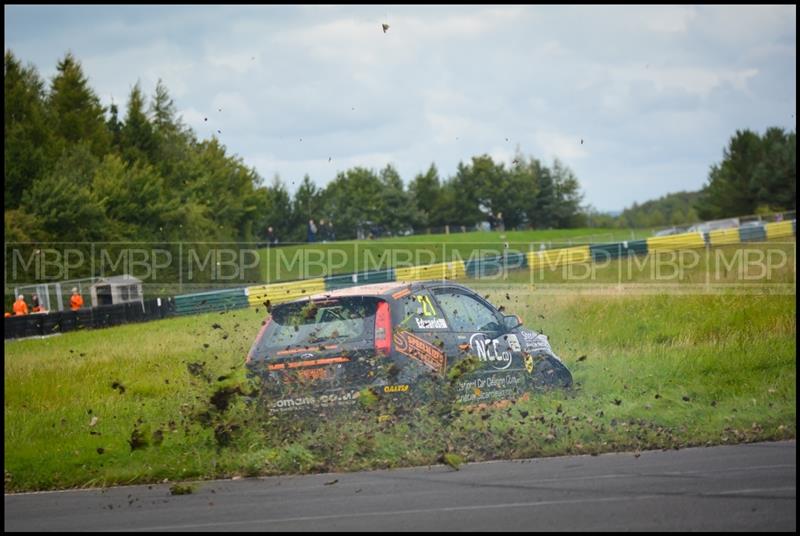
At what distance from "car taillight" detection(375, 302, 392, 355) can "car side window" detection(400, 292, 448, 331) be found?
0.17m

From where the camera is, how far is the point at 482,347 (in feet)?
33.3

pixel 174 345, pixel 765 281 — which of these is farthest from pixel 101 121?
pixel 765 281

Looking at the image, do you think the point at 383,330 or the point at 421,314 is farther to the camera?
the point at 421,314

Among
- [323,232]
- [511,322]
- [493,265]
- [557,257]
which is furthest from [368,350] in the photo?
[323,232]

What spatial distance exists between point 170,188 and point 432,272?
24.7 metres

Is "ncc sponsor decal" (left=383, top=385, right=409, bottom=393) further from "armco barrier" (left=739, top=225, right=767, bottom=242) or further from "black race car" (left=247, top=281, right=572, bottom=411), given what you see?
"armco barrier" (left=739, top=225, right=767, bottom=242)

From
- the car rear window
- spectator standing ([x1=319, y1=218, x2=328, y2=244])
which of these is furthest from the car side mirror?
spectator standing ([x1=319, y1=218, x2=328, y2=244])

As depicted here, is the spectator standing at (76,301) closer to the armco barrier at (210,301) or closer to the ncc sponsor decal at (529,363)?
the armco barrier at (210,301)

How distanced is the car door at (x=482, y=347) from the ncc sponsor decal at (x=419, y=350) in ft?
0.54

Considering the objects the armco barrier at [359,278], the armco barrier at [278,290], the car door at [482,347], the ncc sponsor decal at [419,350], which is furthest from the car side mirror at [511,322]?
the armco barrier at [359,278]

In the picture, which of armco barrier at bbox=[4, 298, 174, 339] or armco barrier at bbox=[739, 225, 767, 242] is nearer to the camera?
armco barrier at bbox=[4, 298, 174, 339]

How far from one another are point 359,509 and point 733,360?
666 centimetres

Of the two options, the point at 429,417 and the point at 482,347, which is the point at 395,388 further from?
the point at 482,347

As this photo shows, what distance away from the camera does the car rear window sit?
30.1 feet
